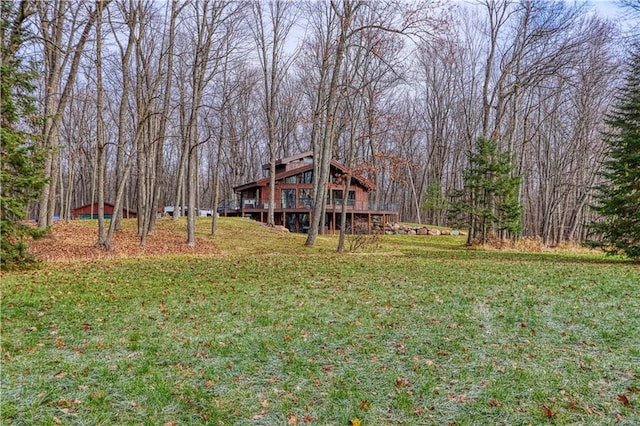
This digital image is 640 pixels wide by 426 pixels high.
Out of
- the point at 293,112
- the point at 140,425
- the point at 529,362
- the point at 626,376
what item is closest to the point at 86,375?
the point at 140,425

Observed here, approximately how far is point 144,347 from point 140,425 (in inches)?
64.1

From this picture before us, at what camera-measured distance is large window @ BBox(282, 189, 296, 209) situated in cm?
3056

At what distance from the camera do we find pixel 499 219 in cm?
1930

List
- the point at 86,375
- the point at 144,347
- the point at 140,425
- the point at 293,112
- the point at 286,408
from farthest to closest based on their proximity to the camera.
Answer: the point at 293,112
the point at 144,347
the point at 86,375
the point at 286,408
the point at 140,425

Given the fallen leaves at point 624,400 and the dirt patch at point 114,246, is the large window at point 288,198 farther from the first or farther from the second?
the fallen leaves at point 624,400

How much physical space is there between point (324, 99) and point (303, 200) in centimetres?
1063

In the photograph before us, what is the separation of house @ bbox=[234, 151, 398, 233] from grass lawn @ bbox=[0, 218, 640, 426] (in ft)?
71.3

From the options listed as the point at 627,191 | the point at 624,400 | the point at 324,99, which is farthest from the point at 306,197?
the point at 624,400

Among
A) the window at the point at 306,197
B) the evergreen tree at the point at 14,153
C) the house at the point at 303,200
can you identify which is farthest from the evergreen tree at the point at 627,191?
the window at the point at 306,197

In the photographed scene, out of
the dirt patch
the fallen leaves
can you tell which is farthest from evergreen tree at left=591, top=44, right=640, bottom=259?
the dirt patch

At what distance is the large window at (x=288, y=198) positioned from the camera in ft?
100

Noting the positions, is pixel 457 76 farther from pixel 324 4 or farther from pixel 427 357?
pixel 427 357

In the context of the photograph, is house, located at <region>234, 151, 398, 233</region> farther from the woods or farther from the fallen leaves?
the fallen leaves

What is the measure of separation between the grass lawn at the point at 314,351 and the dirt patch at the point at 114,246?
2.95 m
